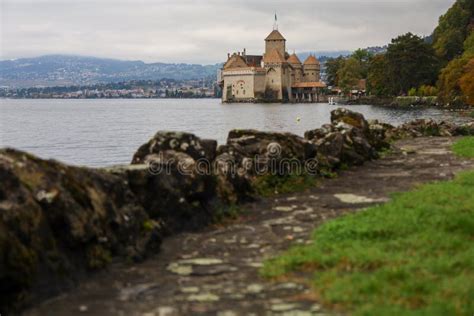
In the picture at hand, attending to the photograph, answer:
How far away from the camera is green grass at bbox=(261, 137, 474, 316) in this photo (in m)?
7.50

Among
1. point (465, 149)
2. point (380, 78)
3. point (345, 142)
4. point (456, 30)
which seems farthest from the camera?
point (380, 78)

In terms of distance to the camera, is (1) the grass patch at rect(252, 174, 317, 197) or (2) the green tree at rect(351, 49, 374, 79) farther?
(2) the green tree at rect(351, 49, 374, 79)

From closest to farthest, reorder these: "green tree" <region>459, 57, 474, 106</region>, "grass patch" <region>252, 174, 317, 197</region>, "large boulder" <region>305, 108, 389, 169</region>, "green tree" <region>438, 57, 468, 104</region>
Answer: "grass patch" <region>252, 174, 317, 197</region>, "large boulder" <region>305, 108, 389, 169</region>, "green tree" <region>459, 57, 474, 106</region>, "green tree" <region>438, 57, 468, 104</region>

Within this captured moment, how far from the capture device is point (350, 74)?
178 m

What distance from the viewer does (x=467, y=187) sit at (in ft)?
49.1

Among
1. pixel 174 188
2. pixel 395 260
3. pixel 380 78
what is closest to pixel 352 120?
pixel 174 188

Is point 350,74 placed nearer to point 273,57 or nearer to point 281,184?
point 273,57

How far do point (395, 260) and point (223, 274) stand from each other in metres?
2.30

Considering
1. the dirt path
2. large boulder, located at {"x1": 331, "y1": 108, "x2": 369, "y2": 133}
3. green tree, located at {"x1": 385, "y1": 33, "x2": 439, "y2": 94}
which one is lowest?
the dirt path

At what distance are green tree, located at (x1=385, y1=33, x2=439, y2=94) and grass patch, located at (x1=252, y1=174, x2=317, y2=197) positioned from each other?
122050 mm

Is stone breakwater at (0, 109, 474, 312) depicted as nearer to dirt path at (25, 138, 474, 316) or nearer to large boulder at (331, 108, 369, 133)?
dirt path at (25, 138, 474, 316)

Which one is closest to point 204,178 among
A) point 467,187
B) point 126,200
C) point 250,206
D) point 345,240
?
point 250,206

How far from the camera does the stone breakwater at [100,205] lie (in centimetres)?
805

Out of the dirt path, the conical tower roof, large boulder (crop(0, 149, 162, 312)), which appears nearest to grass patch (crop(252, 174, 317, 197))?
the dirt path
